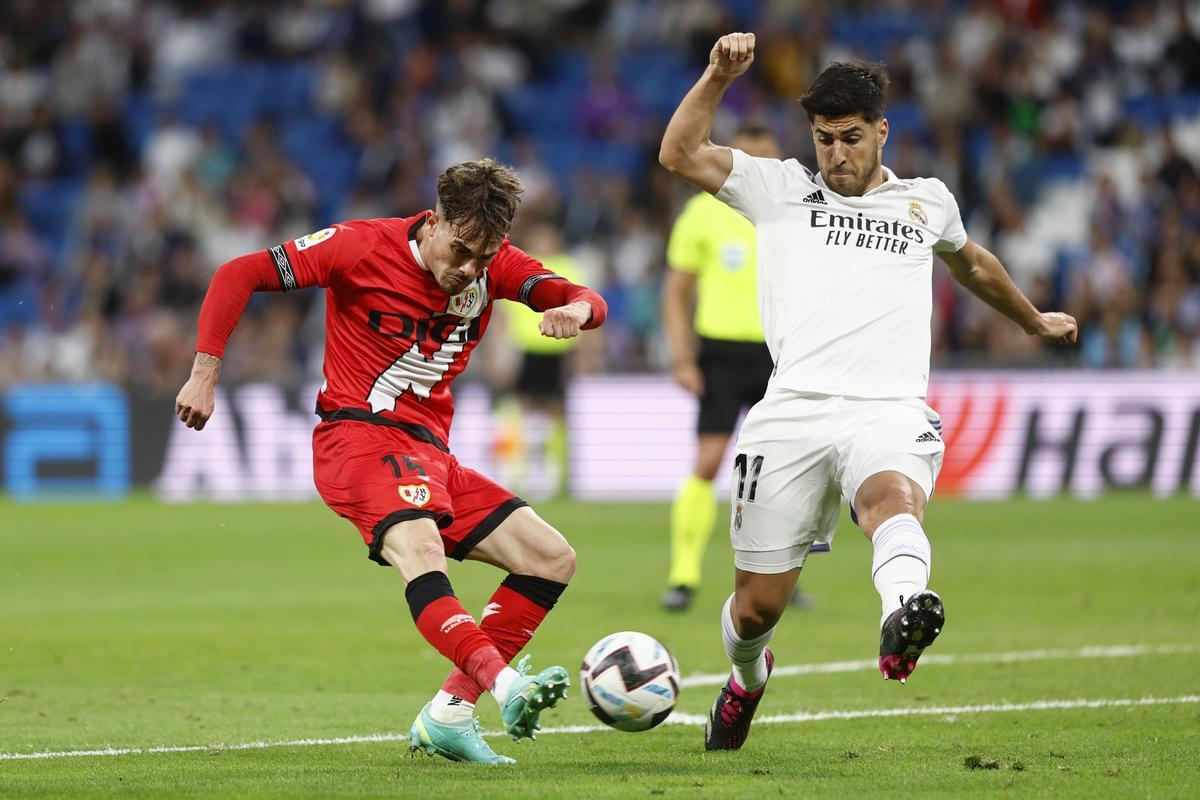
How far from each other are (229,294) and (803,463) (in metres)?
2.01

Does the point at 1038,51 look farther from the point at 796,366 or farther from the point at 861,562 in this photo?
the point at 796,366

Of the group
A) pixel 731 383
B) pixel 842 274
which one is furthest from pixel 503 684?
pixel 731 383

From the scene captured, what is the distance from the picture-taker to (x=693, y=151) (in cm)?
615

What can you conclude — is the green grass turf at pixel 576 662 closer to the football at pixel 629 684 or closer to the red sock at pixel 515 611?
the football at pixel 629 684

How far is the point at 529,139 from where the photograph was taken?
23453mm

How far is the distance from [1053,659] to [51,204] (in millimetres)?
18417

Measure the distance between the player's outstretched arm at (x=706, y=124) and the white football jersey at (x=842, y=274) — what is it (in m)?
0.07

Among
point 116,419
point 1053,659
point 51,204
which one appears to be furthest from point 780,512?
point 51,204

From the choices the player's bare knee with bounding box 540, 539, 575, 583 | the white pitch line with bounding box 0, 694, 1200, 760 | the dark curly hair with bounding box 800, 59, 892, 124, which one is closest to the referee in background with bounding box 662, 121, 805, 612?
the white pitch line with bounding box 0, 694, 1200, 760

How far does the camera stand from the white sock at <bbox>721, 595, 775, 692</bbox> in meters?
6.22

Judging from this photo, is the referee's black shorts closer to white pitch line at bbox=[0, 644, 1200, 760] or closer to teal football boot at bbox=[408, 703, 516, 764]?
white pitch line at bbox=[0, 644, 1200, 760]

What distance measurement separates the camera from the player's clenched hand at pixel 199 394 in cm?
584

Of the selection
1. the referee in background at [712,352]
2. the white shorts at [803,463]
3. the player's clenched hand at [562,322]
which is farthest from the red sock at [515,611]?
the referee in background at [712,352]

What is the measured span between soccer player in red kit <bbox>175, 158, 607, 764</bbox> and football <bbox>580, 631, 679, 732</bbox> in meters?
0.43
